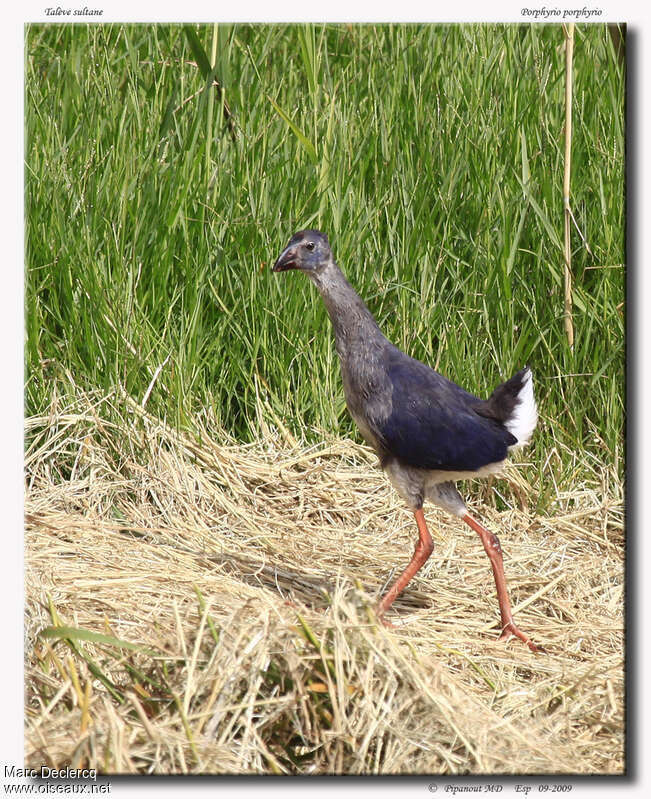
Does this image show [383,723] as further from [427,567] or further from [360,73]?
[360,73]

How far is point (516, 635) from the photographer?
351cm

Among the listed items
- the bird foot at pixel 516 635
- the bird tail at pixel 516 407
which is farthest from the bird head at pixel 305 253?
the bird foot at pixel 516 635

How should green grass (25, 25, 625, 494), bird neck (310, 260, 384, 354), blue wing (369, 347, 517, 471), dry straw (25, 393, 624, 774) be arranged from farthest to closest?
green grass (25, 25, 625, 494), bird neck (310, 260, 384, 354), blue wing (369, 347, 517, 471), dry straw (25, 393, 624, 774)

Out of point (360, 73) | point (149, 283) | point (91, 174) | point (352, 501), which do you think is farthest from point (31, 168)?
point (352, 501)

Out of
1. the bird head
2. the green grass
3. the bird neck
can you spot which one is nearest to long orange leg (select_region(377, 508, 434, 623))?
the bird neck

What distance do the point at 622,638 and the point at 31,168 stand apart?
10.3 feet

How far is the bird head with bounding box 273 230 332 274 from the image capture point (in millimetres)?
3492

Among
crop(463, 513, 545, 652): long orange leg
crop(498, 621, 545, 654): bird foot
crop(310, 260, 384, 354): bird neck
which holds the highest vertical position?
crop(310, 260, 384, 354): bird neck

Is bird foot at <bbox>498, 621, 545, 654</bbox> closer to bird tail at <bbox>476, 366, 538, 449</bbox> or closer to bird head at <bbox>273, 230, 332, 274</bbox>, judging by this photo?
bird tail at <bbox>476, 366, 538, 449</bbox>

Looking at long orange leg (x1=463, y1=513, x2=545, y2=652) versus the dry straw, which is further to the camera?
long orange leg (x1=463, y1=513, x2=545, y2=652)

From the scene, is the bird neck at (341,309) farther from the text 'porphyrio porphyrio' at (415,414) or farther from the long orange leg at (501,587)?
the long orange leg at (501,587)

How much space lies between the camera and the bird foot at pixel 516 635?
3.46 meters

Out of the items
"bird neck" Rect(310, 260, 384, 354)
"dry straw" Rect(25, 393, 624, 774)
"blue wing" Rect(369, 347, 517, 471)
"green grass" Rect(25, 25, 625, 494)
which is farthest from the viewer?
"green grass" Rect(25, 25, 625, 494)

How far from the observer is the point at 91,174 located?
455cm
